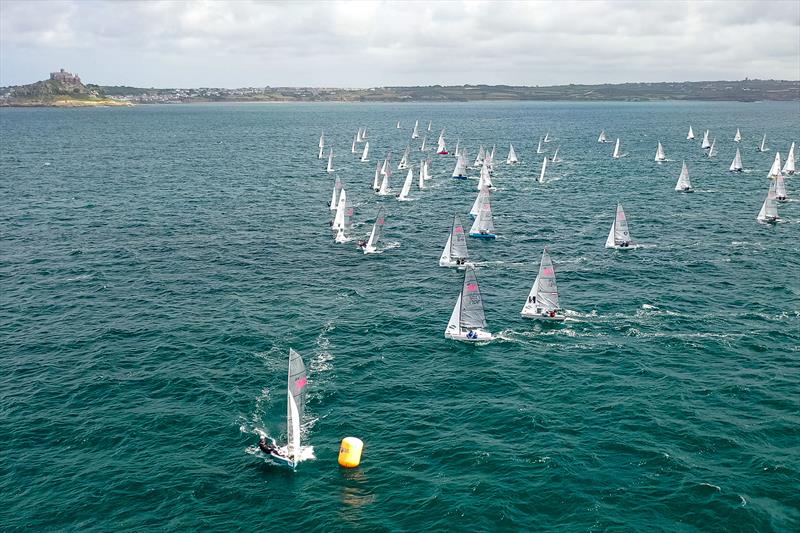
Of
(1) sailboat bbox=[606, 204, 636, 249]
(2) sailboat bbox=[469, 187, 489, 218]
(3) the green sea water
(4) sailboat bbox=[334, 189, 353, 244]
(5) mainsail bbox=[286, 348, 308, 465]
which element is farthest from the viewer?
(4) sailboat bbox=[334, 189, 353, 244]

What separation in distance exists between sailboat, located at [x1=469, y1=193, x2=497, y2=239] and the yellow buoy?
72.8 m

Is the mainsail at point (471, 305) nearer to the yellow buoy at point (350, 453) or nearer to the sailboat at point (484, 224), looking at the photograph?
the yellow buoy at point (350, 453)

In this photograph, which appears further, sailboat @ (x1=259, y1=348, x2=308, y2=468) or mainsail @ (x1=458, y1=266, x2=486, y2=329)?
mainsail @ (x1=458, y1=266, x2=486, y2=329)

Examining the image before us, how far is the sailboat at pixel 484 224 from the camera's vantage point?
117 meters

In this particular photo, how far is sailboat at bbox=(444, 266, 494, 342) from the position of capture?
7312 cm

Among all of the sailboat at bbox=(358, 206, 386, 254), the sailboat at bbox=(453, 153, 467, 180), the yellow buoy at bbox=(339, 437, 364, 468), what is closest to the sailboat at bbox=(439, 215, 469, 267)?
the sailboat at bbox=(358, 206, 386, 254)

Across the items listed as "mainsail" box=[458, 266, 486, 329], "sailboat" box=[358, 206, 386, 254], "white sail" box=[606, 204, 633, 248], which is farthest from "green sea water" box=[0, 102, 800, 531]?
"sailboat" box=[358, 206, 386, 254]

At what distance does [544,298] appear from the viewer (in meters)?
79.1

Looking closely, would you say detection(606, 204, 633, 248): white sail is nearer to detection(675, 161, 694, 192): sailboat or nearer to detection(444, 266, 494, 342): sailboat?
detection(444, 266, 494, 342): sailboat

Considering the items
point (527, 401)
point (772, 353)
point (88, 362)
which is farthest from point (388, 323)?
point (772, 353)

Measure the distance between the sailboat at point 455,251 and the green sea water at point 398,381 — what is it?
11.1 ft

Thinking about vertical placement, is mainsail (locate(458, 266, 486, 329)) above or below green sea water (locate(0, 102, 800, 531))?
above

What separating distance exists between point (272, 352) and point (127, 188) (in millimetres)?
116686

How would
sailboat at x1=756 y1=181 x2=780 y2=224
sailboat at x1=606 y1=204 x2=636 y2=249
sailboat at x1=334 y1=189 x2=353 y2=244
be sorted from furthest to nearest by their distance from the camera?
sailboat at x1=756 y1=181 x2=780 y2=224
sailboat at x1=334 y1=189 x2=353 y2=244
sailboat at x1=606 y1=204 x2=636 y2=249
